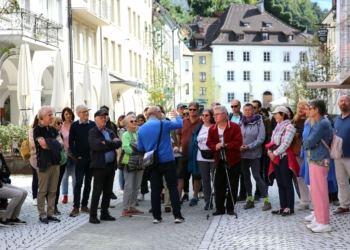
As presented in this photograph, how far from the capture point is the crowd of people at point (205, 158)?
40.8 ft

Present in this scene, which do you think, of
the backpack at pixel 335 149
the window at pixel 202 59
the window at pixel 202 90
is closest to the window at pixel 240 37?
the window at pixel 202 59

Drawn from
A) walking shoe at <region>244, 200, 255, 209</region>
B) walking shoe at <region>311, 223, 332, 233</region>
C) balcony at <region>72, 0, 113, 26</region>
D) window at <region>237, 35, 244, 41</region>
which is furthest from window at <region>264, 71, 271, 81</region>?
walking shoe at <region>311, 223, 332, 233</region>

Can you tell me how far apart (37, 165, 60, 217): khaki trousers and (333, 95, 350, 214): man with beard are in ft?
15.4

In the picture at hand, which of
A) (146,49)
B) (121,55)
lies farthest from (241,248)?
(146,49)

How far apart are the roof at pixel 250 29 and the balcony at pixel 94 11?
68.7 m

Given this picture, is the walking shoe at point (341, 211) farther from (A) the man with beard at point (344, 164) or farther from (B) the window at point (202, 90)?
(B) the window at point (202, 90)

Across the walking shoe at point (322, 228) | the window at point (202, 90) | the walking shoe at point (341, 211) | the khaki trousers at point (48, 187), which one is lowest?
the walking shoe at point (341, 211)

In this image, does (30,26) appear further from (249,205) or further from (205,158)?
(249,205)

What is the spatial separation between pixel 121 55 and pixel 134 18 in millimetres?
7305

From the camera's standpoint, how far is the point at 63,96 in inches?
1070

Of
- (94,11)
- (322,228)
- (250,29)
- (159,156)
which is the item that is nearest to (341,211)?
(322,228)

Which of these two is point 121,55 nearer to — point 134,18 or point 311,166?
point 134,18

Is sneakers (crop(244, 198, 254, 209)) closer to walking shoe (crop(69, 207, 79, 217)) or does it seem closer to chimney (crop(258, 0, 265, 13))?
walking shoe (crop(69, 207, 79, 217))

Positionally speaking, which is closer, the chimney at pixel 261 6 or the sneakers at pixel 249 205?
the sneakers at pixel 249 205
